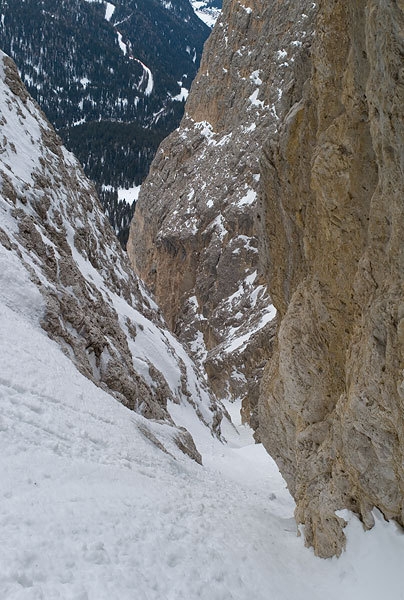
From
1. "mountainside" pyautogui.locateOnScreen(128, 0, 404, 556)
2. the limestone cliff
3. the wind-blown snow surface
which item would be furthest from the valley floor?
the limestone cliff

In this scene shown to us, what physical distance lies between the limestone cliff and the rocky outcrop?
2667cm

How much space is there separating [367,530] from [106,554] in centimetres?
424

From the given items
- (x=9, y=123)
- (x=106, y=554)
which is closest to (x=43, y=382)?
(x=106, y=554)

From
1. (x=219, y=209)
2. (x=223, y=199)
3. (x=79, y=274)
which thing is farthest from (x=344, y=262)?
(x=219, y=209)

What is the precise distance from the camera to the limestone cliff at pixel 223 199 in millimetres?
45281

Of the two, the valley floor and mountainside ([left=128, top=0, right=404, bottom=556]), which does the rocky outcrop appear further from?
the valley floor

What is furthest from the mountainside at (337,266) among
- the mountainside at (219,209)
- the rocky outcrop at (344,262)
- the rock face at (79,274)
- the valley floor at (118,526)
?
the mountainside at (219,209)

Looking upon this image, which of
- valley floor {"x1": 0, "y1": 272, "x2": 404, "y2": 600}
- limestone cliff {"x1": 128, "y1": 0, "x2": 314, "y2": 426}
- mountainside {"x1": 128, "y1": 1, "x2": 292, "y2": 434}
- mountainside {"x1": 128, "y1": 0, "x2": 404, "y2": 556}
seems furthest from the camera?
limestone cliff {"x1": 128, "y1": 0, "x2": 314, "y2": 426}

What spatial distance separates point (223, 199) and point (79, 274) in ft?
104

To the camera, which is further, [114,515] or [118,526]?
[114,515]

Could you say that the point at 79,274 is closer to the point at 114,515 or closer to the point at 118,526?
the point at 114,515

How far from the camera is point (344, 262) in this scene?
880cm

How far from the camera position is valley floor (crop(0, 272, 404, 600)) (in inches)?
248

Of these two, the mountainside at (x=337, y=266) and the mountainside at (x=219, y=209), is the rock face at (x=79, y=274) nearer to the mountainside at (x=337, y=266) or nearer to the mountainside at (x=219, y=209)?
the mountainside at (x=337, y=266)
